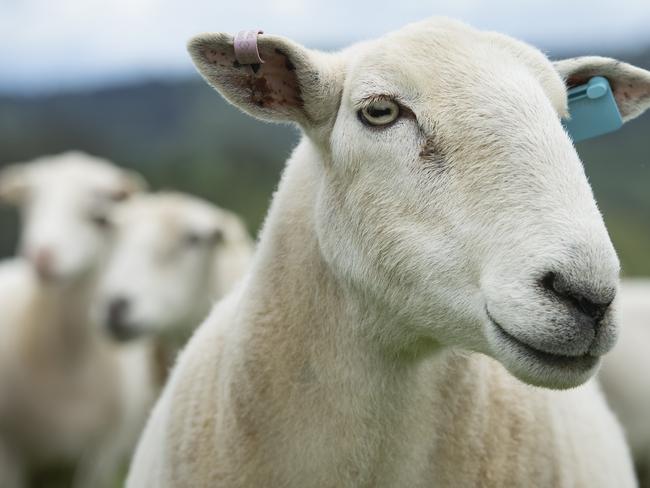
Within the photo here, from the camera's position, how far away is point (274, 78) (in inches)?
126

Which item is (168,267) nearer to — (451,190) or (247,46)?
(247,46)

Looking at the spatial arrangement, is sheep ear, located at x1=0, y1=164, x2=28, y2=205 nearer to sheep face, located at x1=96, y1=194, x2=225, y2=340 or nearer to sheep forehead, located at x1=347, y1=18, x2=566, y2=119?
sheep face, located at x1=96, y1=194, x2=225, y2=340

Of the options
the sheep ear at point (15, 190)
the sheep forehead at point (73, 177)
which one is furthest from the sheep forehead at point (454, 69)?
the sheep ear at point (15, 190)

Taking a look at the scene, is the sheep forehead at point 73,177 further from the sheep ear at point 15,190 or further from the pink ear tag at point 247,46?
the pink ear tag at point 247,46

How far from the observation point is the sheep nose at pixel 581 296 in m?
2.48

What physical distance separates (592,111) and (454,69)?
67 centimetres

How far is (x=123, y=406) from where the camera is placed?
8.36 metres

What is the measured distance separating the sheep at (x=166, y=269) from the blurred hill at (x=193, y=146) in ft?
30.1

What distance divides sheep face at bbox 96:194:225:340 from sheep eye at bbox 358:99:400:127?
516cm

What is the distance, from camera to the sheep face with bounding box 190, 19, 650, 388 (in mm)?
2557

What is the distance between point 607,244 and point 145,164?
24576 mm

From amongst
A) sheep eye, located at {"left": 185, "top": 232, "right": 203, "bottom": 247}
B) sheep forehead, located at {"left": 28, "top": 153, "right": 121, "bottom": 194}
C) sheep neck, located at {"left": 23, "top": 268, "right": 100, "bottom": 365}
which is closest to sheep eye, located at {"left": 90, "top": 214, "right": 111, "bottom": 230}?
sheep forehead, located at {"left": 28, "top": 153, "right": 121, "bottom": 194}

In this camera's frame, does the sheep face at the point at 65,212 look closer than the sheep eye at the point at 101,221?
Yes

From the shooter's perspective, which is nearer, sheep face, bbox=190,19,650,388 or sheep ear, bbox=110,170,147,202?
sheep face, bbox=190,19,650,388
